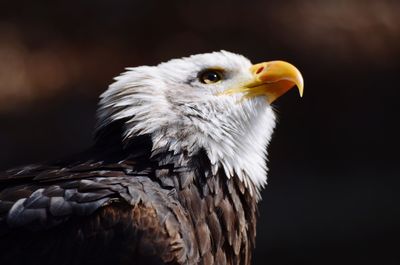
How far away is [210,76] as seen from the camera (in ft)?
15.6

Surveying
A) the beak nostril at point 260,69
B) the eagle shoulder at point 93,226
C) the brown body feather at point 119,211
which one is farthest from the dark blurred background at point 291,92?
the eagle shoulder at point 93,226

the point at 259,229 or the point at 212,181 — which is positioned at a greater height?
the point at 212,181

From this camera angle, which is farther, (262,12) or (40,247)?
(262,12)

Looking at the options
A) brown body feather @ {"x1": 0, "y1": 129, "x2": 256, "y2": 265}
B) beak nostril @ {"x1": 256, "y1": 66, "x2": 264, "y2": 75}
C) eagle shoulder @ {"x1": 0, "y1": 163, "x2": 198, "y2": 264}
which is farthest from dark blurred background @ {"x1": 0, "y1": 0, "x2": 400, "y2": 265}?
eagle shoulder @ {"x1": 0, "y1": 163, "x2": 198, "y2": 264}

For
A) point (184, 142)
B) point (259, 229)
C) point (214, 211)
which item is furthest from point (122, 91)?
point (259, 229)

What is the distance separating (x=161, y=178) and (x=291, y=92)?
188 inches

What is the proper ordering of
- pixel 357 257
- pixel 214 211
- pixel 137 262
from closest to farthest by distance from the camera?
1. pixel 137 262
2. pixel 214 211
3. pixel 357 257

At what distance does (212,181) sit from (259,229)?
4.29 meters

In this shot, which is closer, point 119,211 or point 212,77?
point 119,211

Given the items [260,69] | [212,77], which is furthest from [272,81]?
[212,77]

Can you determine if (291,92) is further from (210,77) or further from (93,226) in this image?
(93,226)

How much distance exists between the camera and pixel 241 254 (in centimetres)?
462

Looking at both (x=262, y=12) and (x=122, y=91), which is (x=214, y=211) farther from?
(x=262, y=12)

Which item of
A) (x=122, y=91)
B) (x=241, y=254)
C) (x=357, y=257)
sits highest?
(x=122, y=91)
